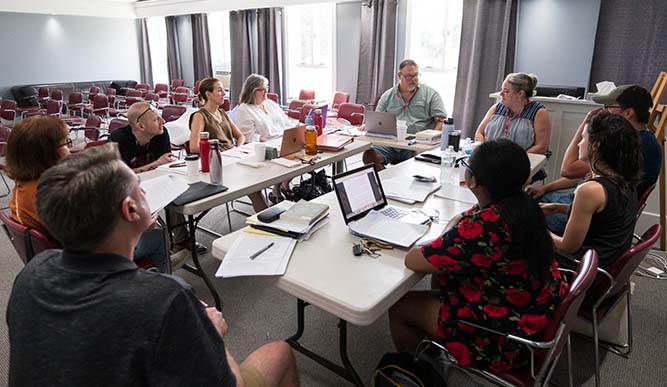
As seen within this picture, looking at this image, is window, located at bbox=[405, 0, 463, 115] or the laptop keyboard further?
window, located at bbox=[405, 0, 463, 115]

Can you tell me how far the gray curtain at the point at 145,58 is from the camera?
1155 centimetres

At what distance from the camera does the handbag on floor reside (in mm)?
1498

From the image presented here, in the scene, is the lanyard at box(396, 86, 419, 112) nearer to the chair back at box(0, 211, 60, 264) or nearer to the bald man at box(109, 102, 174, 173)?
the bald man at box(109, 102, 174, 173)

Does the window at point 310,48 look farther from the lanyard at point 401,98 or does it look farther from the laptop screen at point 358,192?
the laptop screen at point 358,192

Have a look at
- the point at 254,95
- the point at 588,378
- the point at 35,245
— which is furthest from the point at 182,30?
the point at 588,378

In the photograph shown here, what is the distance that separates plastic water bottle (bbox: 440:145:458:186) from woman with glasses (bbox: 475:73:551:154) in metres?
0.73

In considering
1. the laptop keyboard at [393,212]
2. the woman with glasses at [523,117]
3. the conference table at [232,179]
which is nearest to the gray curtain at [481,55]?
the woman with glasses at [523,117]

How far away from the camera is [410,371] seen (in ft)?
5.05

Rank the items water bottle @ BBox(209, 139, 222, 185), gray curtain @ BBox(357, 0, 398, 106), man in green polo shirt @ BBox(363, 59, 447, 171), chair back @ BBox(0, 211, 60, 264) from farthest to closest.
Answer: gray curtain @ BBox(357, 0, 398, 106)
man in green polo shirt @ BBox(363, 59, 447, 171)
water bottle @ BBox(209, 139, 222, 185)
chair back @ BBox(0, 211, 60, 264)

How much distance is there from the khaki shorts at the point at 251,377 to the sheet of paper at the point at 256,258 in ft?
1.00

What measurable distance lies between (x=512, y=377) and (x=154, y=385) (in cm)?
112

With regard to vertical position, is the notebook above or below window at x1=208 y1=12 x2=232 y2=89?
below

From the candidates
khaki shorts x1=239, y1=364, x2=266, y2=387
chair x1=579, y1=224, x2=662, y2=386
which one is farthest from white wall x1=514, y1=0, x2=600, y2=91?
khaki shorts x1=239, y1=364, x2=266, y2=387

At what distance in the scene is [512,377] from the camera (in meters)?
1.41
